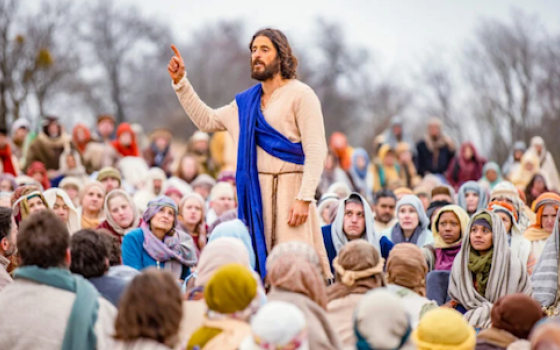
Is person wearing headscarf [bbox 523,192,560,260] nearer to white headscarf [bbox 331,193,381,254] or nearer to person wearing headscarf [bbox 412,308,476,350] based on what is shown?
white headscarf [bbox 331,193,381,254]

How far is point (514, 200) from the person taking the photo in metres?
9.83

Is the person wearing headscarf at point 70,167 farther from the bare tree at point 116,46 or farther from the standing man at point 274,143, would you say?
the bare tree at point 116,46

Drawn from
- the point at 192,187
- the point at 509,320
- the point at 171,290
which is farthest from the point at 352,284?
the point at 192,187

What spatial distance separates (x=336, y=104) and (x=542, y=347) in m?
40.9

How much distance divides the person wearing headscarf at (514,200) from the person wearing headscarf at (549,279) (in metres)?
1.98

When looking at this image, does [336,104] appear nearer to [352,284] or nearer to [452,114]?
[452,114]

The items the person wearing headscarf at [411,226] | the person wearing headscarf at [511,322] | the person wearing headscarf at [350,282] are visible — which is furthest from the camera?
the person wearing headscarf at [411,226]

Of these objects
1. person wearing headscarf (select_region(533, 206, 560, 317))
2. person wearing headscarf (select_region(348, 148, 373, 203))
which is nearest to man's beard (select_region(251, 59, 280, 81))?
person wearing headscarf (select_region(533, 206, 560, 317))

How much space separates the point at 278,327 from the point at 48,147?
10420mm

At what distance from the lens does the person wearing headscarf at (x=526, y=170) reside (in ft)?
49.5

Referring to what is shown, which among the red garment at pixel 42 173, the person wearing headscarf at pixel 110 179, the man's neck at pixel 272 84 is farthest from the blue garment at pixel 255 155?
the red garment at pixel 42 173

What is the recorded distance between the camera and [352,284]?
5.46m

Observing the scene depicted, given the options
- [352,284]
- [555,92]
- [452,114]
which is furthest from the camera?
[452,114]

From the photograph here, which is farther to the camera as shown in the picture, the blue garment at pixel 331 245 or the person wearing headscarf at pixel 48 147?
the person wearing headscarf at pixel 48 147
